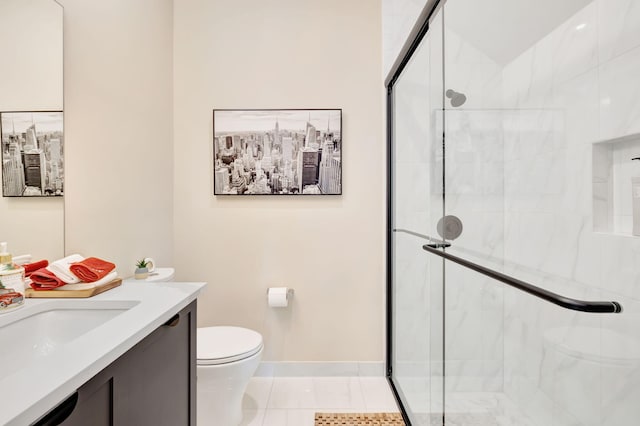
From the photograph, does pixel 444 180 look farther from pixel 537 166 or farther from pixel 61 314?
pixel 61 314

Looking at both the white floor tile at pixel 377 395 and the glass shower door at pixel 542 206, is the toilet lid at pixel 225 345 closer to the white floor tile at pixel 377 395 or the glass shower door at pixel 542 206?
the white floor tile at pixel 377 395

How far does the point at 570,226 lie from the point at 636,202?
0.15 metres

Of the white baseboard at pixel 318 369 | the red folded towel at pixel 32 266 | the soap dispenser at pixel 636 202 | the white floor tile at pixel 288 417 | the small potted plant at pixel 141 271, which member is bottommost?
the white floor tile at pixel 288 417

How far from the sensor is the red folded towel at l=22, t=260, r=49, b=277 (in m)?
1.17

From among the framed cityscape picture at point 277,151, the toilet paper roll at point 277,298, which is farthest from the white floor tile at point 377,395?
the framed cityscape picture at point 277,151

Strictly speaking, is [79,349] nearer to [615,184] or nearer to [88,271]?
[88,271]

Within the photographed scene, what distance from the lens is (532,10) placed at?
0.82m

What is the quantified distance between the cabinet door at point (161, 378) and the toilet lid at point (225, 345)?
0.37 m

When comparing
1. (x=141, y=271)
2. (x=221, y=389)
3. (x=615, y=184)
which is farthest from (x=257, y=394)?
(x=615, y=184)

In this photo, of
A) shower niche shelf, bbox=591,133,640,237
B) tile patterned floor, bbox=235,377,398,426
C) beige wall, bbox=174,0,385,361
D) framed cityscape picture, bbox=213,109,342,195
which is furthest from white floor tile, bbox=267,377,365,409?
shower niche shelf, bbox=591,133,640,237

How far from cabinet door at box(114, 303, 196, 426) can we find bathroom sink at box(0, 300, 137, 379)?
0.55ft

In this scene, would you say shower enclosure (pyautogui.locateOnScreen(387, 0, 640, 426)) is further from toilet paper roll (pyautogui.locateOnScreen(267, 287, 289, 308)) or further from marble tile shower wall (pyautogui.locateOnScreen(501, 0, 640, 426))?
toilet paper roll (pyautogui.locateOnScreen(267, 287, 289, 308))

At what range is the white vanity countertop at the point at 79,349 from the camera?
53 centimetres

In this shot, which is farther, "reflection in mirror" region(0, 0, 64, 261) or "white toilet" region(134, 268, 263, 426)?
"white toilet" region(134, 268, 263, 426)
